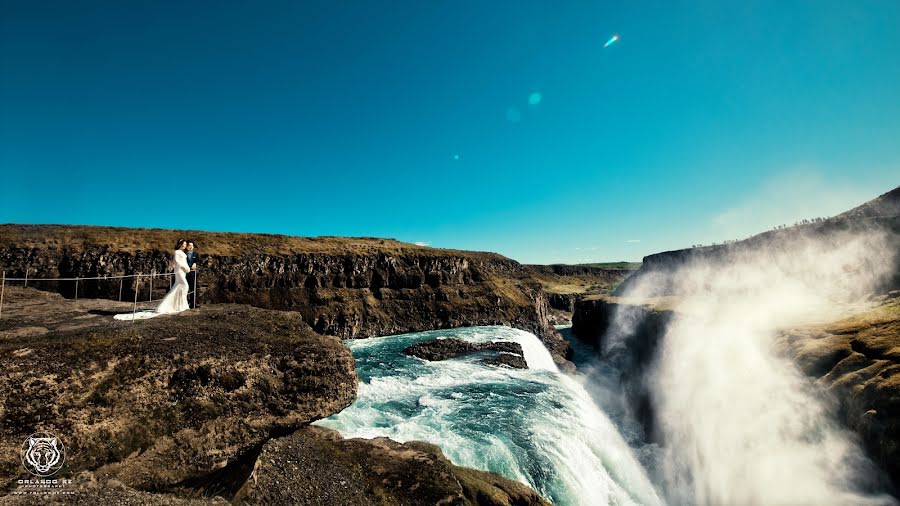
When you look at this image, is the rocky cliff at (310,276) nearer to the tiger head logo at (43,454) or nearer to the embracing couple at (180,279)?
the embracing couple at (180,279)

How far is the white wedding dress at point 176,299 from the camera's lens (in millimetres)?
11955

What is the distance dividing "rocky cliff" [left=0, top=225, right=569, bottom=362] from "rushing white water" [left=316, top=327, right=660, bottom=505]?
102 feet

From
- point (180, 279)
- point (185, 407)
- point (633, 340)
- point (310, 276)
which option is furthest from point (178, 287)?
point (310, 276)

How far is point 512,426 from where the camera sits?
2644cm

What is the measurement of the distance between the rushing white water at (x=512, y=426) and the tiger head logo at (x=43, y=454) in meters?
17.9

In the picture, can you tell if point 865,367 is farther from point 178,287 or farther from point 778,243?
point 778,243

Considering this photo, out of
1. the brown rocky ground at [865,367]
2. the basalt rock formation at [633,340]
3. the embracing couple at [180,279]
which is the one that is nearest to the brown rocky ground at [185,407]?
the embracing couple at [180,279]

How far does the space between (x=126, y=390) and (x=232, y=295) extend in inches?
3039

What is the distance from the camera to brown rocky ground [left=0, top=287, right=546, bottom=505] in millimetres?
7047

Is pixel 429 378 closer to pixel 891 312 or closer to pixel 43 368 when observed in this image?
pixel 43 368

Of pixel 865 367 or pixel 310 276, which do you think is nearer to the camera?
pixel 865 367

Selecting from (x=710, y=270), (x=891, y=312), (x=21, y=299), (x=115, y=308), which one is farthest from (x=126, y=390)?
(x=710, y=270)

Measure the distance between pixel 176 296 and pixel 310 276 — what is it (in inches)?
2958

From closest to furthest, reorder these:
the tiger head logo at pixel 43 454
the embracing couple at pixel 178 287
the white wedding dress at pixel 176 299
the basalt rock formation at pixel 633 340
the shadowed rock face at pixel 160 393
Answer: the tiger head logo at pixel 43 454, the shadowed rock face at pixel 160 393, the white wedding dress at pixel 176 299, the embracing couple at pixel 178 287, the basalt rock formation at pixel 633 340
